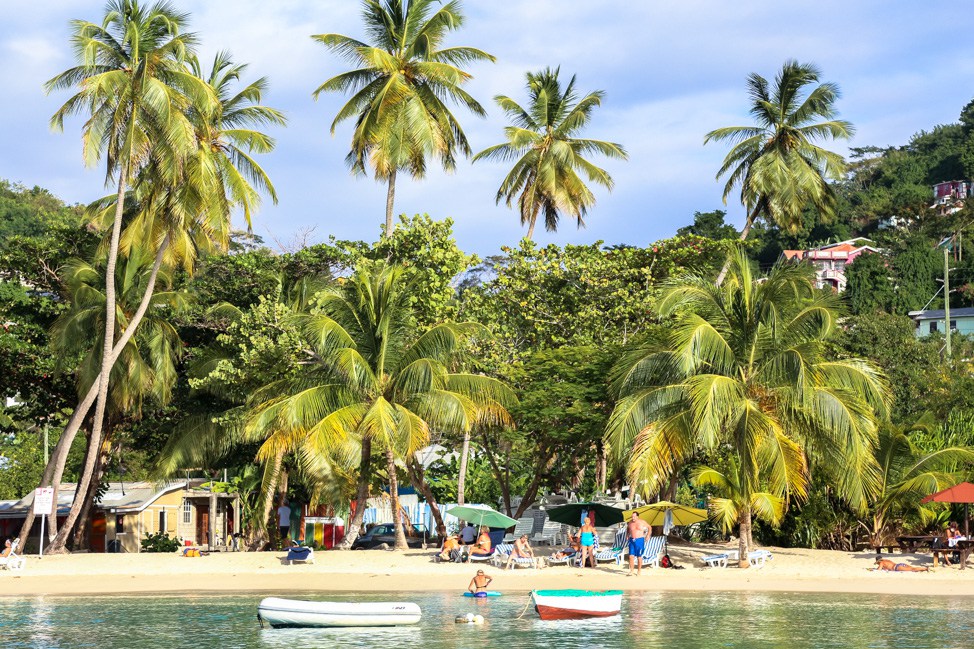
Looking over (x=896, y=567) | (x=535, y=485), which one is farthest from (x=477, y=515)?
(x=896, y=567)

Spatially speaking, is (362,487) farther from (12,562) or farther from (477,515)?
(12,562)

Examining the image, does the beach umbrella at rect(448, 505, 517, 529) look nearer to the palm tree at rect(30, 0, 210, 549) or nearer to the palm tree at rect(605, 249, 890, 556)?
the palm tree at rect(605, 249, 890, 556)

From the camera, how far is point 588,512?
27672 millimetres

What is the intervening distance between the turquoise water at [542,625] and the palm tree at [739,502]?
2.80 meters

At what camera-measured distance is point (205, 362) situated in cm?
3406

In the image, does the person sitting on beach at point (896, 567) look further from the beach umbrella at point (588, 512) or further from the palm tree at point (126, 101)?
the palm tree at point (126, 101)

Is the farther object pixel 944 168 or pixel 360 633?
pixel 944 168

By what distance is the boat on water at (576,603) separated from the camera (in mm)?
18969

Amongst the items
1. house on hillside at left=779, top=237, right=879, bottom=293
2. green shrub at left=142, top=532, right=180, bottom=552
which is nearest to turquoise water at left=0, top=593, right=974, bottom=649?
green shrub at left=142, top=532, right=180, bottom=552

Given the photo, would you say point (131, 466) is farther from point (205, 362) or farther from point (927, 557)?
point (927, 557)

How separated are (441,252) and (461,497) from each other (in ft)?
24.7

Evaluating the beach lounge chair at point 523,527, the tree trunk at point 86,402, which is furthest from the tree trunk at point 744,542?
the tree trunk at point 86,402

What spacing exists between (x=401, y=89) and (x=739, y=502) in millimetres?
18087

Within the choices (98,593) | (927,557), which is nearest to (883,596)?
(927,557)
